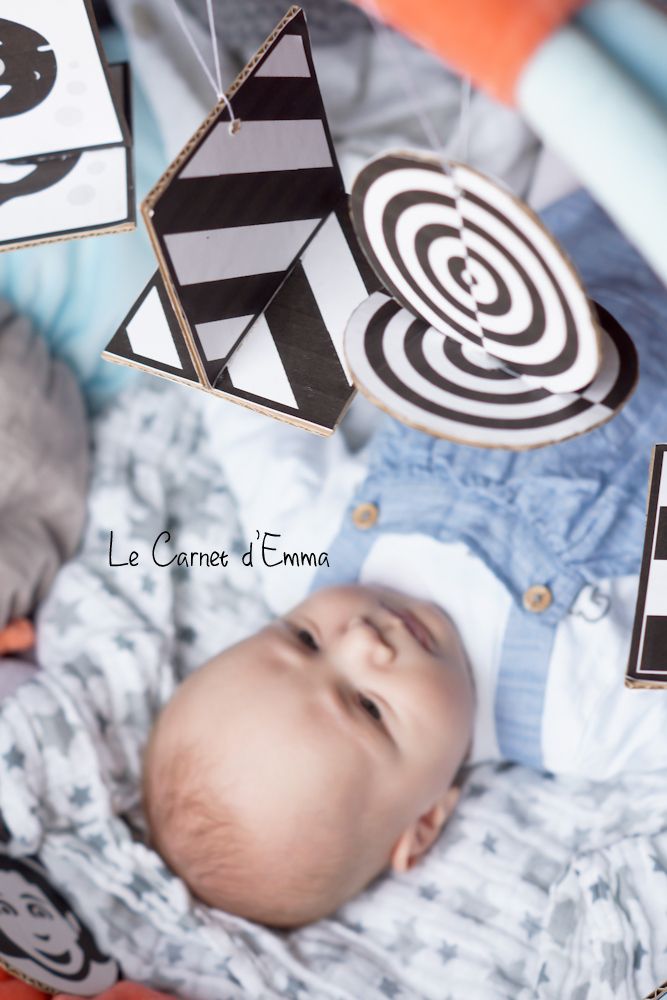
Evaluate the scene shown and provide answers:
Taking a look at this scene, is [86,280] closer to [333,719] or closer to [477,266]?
[333,719]

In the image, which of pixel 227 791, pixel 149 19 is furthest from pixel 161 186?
pixel 149 19

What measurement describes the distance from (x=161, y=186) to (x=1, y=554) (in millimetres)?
711

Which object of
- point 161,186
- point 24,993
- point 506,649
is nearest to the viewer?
point 161,186

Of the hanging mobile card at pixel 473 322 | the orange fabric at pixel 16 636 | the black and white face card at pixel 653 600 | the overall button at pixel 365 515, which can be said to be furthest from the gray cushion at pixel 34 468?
the black and white face card at pixel 653 600

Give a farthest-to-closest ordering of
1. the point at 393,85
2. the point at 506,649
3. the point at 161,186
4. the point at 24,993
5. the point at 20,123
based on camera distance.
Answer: the point at 393,85 → the point at 506,649 → the point at 24,993 → the point at 20,123 → the point at 161,186

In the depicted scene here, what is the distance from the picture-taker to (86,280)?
4.09ft

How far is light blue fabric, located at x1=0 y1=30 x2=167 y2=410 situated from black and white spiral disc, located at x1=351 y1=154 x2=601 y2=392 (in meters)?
0.76

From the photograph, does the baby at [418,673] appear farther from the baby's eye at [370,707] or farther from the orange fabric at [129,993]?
the orange fabric at [129,993]

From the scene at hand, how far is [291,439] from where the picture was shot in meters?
1.27

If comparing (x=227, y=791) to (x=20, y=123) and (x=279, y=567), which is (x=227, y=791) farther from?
(x=20, y=123)

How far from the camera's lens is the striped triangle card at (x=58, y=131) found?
58 centimetres

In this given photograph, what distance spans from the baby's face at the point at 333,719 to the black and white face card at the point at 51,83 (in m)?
0.56

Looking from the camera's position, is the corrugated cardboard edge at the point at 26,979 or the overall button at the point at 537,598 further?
the overall button at the point at 537,598

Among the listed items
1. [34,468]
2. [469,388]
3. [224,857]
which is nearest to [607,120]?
[469,388]
